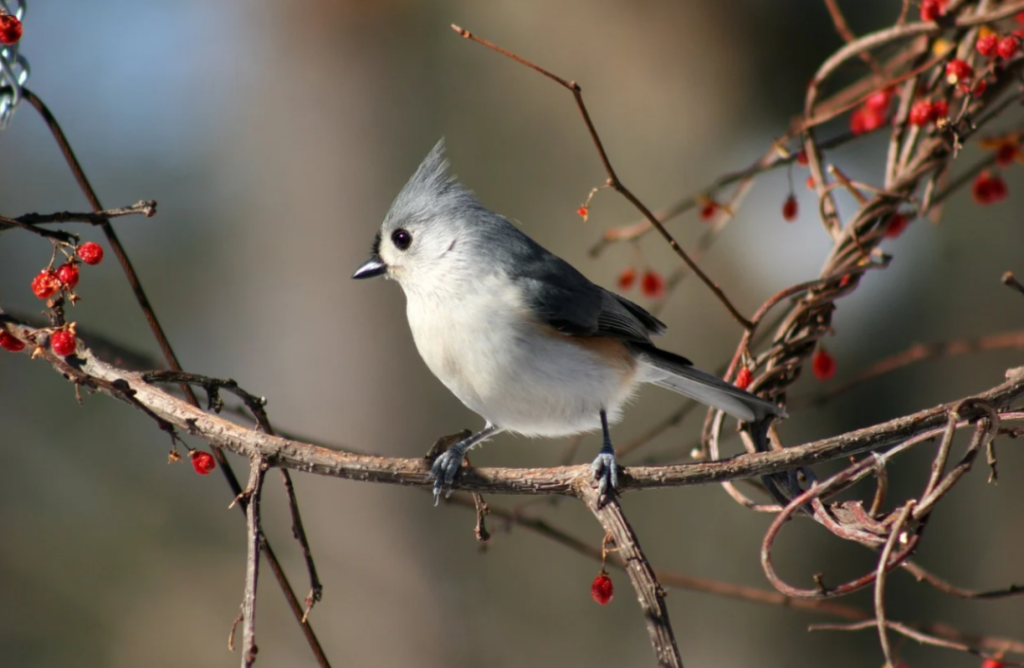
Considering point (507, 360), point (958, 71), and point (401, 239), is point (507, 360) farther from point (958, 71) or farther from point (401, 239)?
point (958, 71)

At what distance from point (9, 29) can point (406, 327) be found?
3.08 m

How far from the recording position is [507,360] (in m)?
1.77

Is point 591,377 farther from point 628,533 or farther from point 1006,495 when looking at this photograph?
point 1006,495

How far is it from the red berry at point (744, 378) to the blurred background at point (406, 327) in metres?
1.05

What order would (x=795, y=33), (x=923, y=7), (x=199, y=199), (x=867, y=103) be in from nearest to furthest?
(x=923, y=7) < (x=867, y=103) < (x=795, y=33) < (x=199, y=199)

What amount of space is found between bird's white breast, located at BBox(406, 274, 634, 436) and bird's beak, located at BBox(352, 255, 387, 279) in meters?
0.16

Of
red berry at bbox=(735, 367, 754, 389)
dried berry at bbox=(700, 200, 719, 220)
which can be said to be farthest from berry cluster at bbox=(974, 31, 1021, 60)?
red berry at bbox=(735, 367, 754, 389)

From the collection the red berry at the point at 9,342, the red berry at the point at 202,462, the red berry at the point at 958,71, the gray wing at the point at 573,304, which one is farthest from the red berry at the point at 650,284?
the red berry at the point at 9,342

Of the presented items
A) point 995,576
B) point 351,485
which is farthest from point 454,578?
point 995,576

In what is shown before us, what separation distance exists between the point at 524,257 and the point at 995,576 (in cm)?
255

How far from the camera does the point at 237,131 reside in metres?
4.74

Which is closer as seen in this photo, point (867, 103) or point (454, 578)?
point (867, 103)

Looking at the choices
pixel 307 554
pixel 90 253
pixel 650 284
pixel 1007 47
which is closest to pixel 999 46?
pixel 1007 47

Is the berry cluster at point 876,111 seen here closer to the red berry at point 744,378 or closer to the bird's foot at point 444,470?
the red berry at point 744,378
